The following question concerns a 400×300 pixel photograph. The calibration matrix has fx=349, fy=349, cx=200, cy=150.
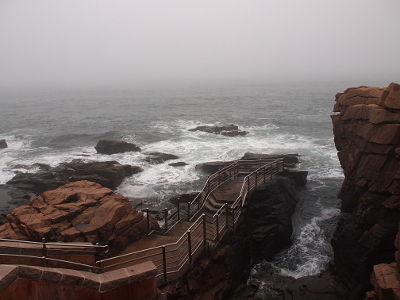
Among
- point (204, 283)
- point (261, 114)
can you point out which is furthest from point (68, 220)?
point (261, 114)

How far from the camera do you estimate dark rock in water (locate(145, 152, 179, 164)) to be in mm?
30802

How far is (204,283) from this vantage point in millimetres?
11125

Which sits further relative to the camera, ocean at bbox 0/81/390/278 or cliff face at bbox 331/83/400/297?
ocean at bbox 0/81/390/278

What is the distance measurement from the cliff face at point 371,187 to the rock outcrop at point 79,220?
8.03m

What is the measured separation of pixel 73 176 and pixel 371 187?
19.7m

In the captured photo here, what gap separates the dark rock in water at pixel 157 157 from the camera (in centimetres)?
3080

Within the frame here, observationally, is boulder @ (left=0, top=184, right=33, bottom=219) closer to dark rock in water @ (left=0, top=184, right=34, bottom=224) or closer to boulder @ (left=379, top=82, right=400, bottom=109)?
dark rock in water @ (left=0, top=184, right=34, bottom=224)

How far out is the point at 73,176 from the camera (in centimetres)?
2553

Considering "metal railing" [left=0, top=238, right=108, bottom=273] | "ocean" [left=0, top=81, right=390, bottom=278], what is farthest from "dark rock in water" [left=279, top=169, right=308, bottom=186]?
"metal railing" [left=0, top=238, right=108, bottom=273]

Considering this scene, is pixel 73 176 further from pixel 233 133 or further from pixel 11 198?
pixel 233 133

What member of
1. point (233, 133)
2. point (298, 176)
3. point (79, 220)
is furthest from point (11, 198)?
point (233, 133)

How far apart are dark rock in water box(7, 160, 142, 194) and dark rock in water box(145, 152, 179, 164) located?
3.17 meters

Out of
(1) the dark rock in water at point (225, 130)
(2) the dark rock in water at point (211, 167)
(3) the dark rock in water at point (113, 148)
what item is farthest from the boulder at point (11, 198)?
(1) the dark rock in water at point (225, 130)

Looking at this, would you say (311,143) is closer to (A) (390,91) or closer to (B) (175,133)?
(B) (175,133)
